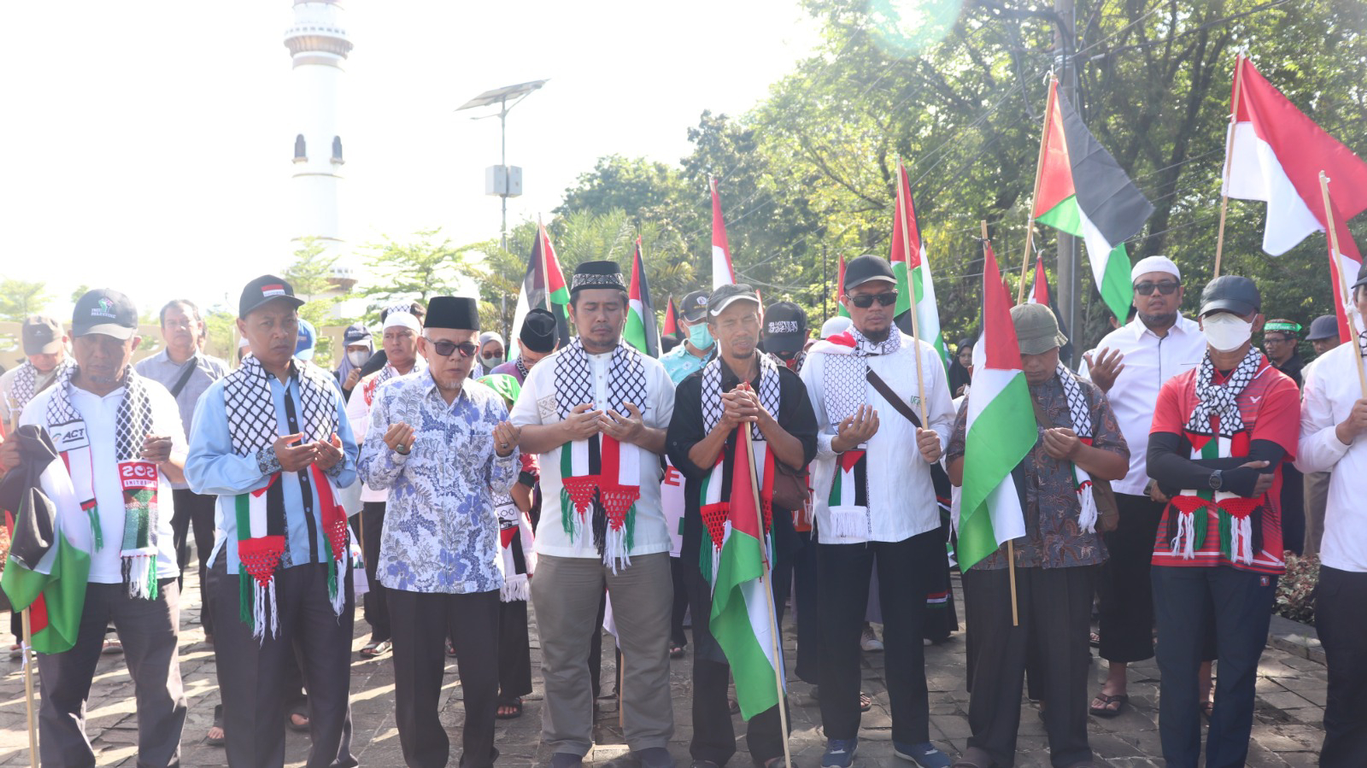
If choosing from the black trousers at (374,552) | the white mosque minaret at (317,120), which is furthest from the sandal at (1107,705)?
the white mosque minaret at (317,120)

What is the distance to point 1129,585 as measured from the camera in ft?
17.4

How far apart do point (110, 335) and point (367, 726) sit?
235 centimetres

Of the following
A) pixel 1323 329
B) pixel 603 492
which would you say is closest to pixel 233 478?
pixel 603 492

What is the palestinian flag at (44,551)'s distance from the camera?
3898 mm

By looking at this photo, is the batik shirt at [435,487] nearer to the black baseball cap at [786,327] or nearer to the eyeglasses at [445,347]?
the eyeglasses at [445,347]

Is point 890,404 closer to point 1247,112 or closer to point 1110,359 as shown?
point 1110,359

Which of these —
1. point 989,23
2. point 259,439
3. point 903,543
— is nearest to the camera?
point 259,439

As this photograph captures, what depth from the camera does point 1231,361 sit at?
4270 millimetres

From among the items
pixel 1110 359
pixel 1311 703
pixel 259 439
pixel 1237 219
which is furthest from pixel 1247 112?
pixel 1237 219

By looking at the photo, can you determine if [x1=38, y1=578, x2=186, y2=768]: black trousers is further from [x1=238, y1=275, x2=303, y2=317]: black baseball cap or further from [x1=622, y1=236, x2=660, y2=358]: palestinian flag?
[x1=622, y1=236, x2=660, y2=358]: palestinian flag

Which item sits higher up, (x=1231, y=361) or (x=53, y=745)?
(x=1231, y=361)

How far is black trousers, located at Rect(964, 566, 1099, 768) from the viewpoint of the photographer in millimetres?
4398

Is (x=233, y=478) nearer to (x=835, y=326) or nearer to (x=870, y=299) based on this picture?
(x=870, y=299)

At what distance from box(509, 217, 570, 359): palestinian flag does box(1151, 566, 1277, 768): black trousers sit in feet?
14.1
